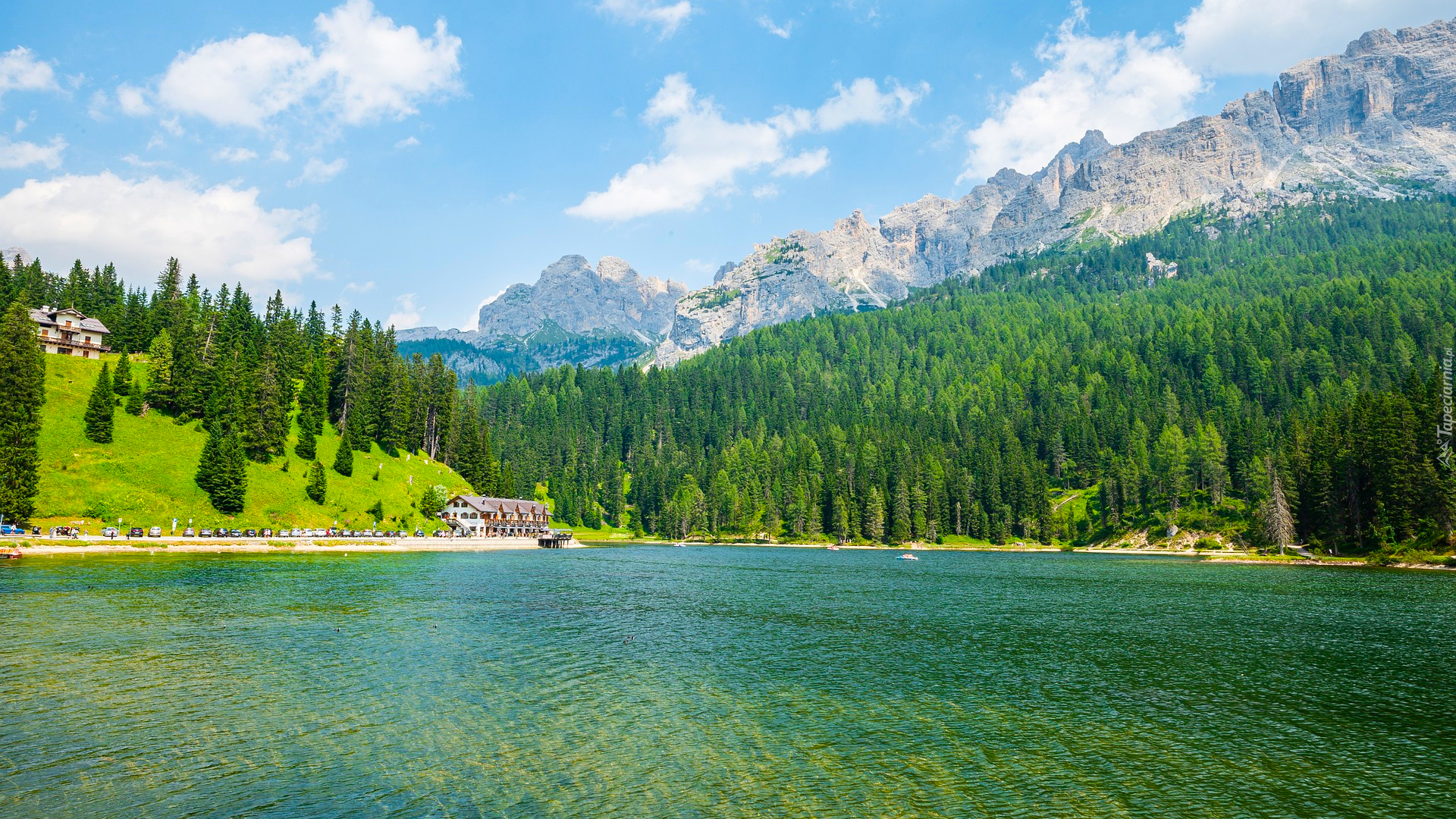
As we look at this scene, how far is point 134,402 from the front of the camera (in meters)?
122

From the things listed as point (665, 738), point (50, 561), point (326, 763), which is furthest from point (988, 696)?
point (50, 561)

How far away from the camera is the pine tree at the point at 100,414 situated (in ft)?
359

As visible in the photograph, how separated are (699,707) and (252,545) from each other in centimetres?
9950

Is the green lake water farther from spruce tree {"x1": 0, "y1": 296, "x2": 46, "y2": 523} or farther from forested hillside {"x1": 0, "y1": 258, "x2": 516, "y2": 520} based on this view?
forested hillside {"x1": 0, "y1": 258, "x2": 516, "y2": 520}

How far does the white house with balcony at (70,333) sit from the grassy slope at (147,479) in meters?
9.90

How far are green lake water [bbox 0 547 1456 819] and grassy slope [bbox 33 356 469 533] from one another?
39606mm

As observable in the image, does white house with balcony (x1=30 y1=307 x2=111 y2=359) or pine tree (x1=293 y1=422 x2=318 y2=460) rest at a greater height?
white house with balcony (x1=30 y1=307 x2=111 y2=359)

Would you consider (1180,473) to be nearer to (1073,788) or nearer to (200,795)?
(1073,788)

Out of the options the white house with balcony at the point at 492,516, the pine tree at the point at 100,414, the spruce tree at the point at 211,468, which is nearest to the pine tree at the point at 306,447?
the spruce tree at the point at 211,468

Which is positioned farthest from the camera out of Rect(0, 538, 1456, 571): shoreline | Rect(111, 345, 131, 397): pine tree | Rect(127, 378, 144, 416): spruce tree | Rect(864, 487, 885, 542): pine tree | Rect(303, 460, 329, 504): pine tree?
Rect(864, 487, 885, 542): pine tree

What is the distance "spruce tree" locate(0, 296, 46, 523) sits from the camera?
295ft

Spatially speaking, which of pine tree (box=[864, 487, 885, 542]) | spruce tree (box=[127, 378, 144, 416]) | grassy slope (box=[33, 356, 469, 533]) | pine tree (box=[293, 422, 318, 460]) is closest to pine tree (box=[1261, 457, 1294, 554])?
pine tree (box=[864, 487, 885, 542])
